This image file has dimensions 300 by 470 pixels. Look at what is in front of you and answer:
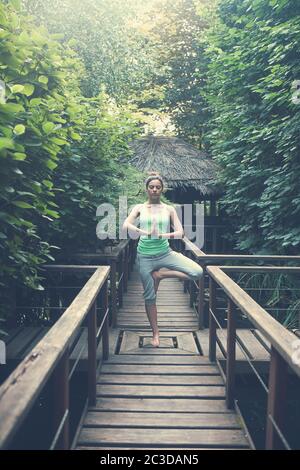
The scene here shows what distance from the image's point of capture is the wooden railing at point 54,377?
1401 millimetres

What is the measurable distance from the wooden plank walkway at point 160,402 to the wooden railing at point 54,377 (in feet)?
1.11

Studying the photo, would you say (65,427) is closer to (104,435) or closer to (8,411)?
(104,435)

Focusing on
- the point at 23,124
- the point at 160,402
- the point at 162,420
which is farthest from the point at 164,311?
the point at 23,124

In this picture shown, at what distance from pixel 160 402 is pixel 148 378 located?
1.55 feet

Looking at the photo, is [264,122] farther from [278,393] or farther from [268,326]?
[278,393]

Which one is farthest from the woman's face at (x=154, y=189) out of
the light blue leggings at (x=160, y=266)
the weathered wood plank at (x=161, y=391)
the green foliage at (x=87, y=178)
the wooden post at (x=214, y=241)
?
the wooden post at (x=214, y=241)

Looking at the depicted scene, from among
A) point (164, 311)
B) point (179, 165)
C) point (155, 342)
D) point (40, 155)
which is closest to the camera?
point (40, 155)

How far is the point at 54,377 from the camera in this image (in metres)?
2.28

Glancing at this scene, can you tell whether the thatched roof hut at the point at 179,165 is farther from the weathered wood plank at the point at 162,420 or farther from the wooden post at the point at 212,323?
the weathered wood plank at the point at 162,420

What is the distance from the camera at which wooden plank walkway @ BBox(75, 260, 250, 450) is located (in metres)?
2.90

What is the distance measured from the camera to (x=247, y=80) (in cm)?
879

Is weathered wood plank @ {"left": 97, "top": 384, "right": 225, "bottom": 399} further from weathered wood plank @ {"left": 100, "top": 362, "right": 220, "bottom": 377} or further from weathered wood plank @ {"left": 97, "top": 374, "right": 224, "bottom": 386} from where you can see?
weathered wood plank @ {"left": 100, "top": 362, "right": 220, "bottom": 377}

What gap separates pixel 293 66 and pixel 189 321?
3.97 meters

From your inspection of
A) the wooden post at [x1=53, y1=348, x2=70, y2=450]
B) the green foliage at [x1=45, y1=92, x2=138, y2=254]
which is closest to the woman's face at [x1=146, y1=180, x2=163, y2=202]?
the green foliage at [x1=45, y1=92, x2=138, y2=254]
